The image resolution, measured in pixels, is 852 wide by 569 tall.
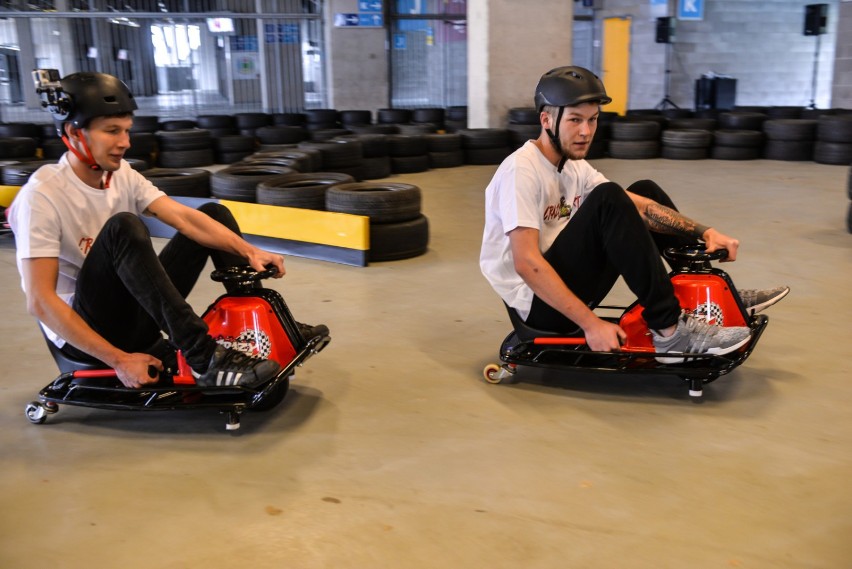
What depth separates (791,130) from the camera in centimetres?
896

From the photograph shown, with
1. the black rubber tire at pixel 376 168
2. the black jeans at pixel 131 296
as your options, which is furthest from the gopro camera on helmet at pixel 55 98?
the black rubber tire at pixel 376 168

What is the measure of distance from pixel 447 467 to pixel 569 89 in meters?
1.18

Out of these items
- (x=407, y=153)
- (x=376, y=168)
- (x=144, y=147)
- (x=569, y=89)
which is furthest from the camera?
(x=144, y=147)

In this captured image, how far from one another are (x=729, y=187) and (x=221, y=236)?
5.63 meters

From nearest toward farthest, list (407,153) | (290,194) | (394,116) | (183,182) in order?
(290,194) < (183,182) < (407,153) < (394,116)

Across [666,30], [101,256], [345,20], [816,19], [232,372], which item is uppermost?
[345,20]

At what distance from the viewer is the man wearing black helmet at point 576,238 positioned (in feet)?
7.87

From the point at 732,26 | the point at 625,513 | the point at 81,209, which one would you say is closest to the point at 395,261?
the point at 81,209

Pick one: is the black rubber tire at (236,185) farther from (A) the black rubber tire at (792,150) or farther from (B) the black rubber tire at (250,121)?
(A) the black rubber tire at (792,150)

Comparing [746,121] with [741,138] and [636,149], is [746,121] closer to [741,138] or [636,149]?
[741,138]

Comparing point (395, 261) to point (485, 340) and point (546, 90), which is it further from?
point (546, 90)

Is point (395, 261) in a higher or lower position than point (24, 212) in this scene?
lower

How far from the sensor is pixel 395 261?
15.1ft

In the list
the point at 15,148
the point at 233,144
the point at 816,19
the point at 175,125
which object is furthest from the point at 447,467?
the point at 816,19
